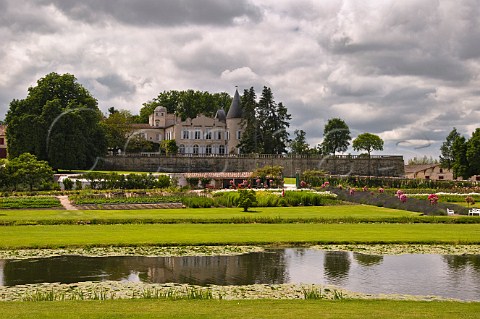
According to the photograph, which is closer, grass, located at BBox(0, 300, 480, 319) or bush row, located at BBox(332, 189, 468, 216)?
grass, located at BBox(0, 300, 480, 319)

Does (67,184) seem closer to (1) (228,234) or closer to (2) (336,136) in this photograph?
(1) (228,234)

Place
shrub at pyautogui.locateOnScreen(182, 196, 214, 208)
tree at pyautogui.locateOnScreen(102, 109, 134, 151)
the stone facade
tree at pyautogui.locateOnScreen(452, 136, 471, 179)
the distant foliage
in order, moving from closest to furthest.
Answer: shrub at pyautogui.locateOnScreen(182, 196, 214, 208)
the distant foliage
tree at pyautogui.locateOnScreen(452, 136, 471, 179)
the stone facade
tree at pyautogui.locateOnScreen(102, 109, 134, 151)

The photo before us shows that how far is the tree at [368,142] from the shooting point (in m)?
138

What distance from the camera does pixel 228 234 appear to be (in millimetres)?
25469

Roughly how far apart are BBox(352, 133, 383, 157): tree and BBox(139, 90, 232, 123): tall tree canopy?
27591 mm

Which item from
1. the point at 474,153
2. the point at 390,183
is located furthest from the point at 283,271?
the point at 474,153

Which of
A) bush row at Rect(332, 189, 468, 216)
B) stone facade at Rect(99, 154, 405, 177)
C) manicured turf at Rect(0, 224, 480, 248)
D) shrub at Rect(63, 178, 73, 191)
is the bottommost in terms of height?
manicured turf at Rect(0, 224, 480, 248)

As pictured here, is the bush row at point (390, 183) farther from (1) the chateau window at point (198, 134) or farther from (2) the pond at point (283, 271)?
(1) the chateau window at point (198, 134)

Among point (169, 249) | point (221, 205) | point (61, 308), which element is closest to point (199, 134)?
point (221, 205)

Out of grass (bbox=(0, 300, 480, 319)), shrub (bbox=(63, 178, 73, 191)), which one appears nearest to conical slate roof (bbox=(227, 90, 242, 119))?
shrub (bbox=(63, 178, 73, 191))

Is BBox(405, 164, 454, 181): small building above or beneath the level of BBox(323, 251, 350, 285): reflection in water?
above

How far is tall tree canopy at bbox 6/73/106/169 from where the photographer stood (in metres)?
76.5

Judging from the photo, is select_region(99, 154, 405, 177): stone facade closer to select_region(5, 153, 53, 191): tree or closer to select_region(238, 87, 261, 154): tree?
select_region(238, 87, 261, 154): tree

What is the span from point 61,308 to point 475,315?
298 inches
